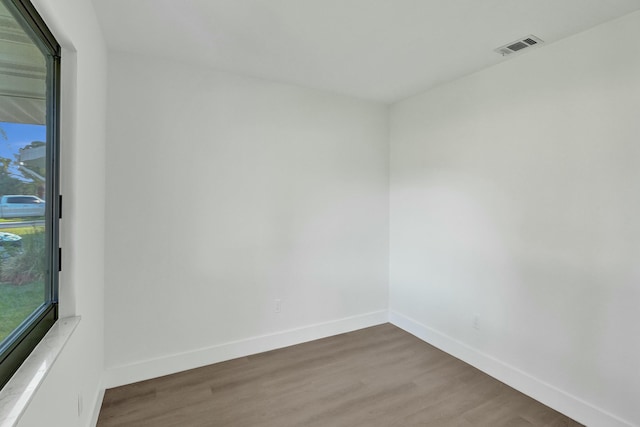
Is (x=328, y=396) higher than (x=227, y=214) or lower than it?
lower

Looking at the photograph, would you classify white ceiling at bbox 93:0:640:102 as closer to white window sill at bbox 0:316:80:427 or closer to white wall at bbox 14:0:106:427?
white wall at bbox 14:0:106:427

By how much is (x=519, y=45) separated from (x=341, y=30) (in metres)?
1.37

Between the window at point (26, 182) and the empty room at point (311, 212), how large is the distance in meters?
0.01

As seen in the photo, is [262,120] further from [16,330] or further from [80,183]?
[16,330]

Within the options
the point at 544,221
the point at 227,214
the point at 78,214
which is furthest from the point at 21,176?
the point at 544,221

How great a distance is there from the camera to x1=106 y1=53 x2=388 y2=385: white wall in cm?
245

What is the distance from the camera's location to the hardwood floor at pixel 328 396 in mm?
2061

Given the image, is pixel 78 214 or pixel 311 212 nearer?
pixel 78 214

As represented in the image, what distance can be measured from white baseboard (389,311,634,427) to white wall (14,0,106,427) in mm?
2925

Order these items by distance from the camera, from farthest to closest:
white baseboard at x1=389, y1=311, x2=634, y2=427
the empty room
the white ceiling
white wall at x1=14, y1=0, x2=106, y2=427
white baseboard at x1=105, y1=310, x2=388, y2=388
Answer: white baseboard at x1=105, y1=310, x2=388, y2=388 → white baseboard at x1=389, y1=311, x2=634, y2=427 → the white ceiling → the empty room → white wall at x1=14, y1=0, x2=106, y2=427

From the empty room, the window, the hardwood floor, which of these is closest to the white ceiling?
the empty room

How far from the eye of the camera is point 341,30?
2146 millimetres

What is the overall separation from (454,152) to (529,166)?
0.72 metres

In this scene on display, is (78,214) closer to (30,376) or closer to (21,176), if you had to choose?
(21,176)
